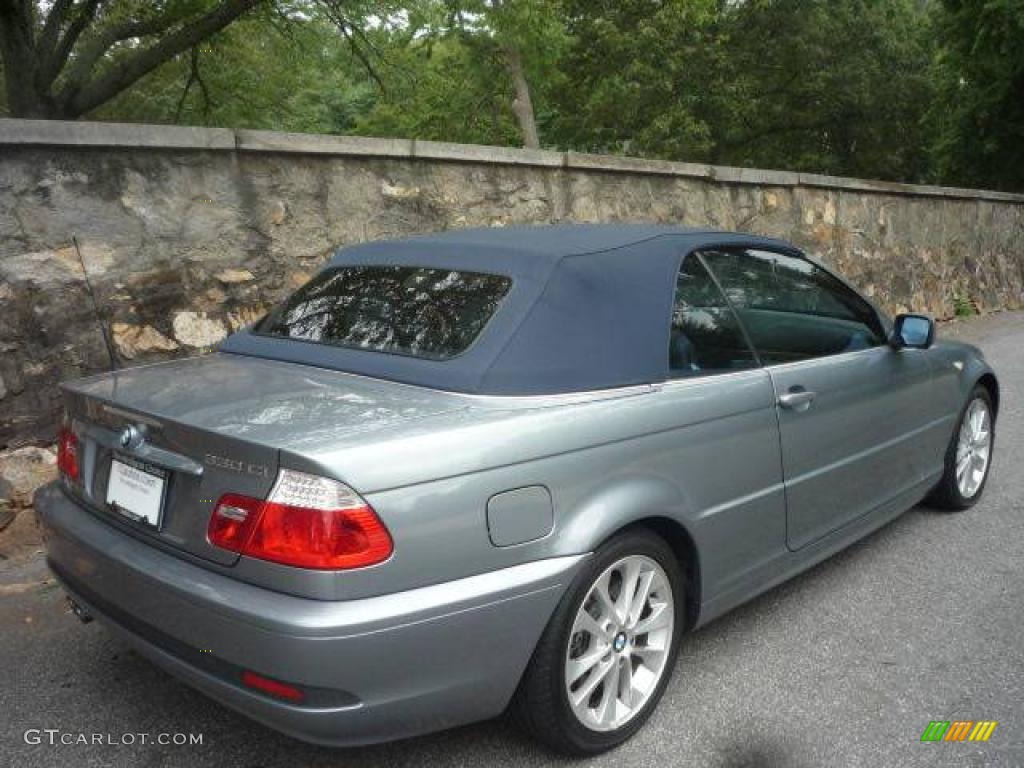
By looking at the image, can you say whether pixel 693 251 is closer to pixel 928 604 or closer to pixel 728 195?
pixel 928 604

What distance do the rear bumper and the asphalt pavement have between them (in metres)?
0.42

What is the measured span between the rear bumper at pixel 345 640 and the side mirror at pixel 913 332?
2.22 meters

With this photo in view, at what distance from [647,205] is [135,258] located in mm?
4755

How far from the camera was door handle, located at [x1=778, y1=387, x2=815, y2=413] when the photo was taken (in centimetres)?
311

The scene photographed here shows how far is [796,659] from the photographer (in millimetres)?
3045

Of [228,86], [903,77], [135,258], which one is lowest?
[135,258]

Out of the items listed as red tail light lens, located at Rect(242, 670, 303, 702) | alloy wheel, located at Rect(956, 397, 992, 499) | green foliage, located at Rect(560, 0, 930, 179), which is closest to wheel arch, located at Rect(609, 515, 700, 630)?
red tail light lens, located at Rect(242, 670, 303, 702)

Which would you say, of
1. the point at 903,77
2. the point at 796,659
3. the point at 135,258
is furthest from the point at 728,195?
the point at 903,77

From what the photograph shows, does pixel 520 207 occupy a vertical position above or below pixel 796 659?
above

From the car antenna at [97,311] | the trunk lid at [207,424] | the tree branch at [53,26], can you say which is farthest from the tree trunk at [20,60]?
the trunk lid at [207,424]

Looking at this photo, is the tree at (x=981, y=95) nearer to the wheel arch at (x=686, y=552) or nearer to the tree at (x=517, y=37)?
the tree at (x=517, y=37)

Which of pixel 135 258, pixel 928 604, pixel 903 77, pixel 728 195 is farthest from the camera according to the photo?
pixel 903 77

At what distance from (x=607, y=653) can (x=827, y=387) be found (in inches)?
57.6

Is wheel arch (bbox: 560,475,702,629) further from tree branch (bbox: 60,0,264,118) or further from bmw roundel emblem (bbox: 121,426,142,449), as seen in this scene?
tree branch (bbox: 60,0,264,118)
